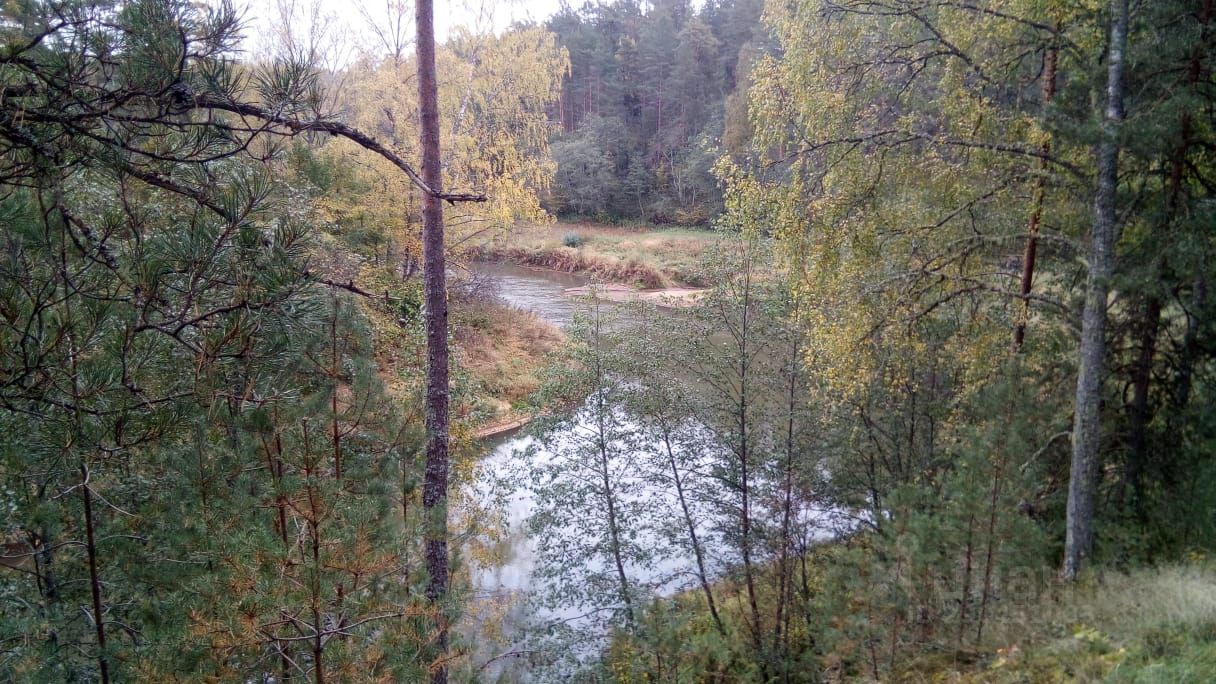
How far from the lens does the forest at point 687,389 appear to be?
1.99m

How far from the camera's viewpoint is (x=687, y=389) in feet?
25.2

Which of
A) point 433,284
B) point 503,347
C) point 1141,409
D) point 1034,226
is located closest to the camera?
point 433,284

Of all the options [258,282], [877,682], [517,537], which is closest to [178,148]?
[258,282]

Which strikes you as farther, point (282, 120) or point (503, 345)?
point (503, 345)

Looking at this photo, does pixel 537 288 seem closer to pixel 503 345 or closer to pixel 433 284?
pixel 503 345

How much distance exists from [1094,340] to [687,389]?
12.4 ft

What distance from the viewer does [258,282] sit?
1972mm

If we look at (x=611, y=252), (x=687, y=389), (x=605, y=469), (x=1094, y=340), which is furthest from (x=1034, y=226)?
(x=611, y=252)

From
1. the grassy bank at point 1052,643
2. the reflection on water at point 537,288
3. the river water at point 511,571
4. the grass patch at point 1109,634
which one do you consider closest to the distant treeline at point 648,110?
the reflection on water at point 537,288

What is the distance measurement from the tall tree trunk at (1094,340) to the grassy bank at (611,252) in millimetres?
20936

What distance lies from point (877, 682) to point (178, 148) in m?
5.18

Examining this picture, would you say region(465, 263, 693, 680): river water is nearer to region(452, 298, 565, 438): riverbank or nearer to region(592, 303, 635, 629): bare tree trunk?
region(592, 303, 635, 629): bare tree trunk

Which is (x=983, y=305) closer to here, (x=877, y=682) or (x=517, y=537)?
(x=877, y=682)

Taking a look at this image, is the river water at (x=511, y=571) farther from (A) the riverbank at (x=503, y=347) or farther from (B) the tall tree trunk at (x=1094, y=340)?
(B) the tall tree trunk at (x=1094, y=340)
